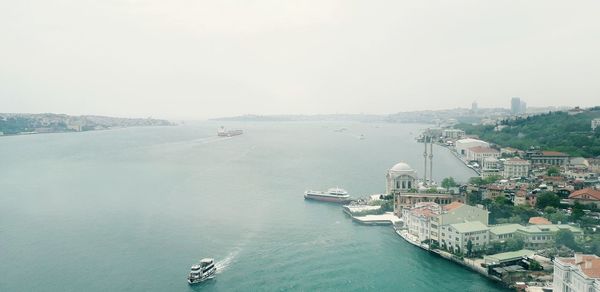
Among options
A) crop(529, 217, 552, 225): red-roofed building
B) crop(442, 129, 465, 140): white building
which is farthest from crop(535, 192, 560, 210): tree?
crop(442, 129, 465, 140): white building

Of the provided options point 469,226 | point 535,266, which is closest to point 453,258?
point 469,226

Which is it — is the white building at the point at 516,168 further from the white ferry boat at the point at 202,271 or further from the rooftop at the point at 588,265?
the white ferry boat at the point at 202,271

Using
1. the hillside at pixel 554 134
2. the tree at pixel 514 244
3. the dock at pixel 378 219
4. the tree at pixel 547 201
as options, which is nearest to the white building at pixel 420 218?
the dock at pixel 378 219

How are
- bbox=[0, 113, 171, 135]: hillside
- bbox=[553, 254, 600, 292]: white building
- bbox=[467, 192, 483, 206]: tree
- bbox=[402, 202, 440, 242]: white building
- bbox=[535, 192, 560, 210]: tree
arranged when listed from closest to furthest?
bbox=[553, 254, 600, 292]: white building
bbox=[402, 202, 440, 242]: white building
bbox=[535, 192, 560, 210]: tree
bbox=[467, 192, 483, 206]: tree
bbox=[0, 113, 171, 135]: hillside

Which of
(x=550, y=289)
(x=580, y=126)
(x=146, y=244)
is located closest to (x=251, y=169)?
(x=146, y=244)

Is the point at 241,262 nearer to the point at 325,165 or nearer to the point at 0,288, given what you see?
the point at 0,288

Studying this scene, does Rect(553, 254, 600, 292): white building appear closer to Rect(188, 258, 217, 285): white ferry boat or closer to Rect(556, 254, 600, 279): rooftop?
Rect(556, 254, 600, 279): rooftop
